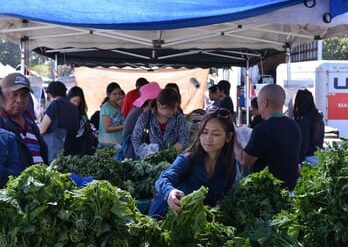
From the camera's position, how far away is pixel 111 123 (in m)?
6.85

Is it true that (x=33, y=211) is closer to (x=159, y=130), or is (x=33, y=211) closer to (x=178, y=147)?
(x=178, y=147)

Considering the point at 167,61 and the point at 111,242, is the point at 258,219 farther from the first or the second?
the point at 167,61

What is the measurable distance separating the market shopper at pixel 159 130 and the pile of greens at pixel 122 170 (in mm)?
621

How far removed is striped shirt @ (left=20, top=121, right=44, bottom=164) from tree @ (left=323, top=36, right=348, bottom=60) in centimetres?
3002

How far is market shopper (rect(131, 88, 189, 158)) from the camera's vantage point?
4.98m

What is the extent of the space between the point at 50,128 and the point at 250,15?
2.70 meters

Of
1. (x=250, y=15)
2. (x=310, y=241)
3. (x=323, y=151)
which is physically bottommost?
(x=310, y=241)

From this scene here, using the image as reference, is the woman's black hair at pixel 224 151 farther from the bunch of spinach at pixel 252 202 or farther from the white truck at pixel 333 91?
the white truck at pixel 333 91

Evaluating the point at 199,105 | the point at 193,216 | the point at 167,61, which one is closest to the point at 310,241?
the point at 193,216

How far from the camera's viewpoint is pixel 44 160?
13.1ft

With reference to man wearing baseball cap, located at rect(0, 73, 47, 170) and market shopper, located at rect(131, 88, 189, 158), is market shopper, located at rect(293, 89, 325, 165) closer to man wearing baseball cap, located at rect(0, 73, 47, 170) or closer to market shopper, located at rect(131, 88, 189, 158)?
market shopper, located at rect(131, 88, 189, 158)

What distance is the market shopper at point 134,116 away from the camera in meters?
5.20

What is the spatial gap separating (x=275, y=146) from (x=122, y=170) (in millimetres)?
1080

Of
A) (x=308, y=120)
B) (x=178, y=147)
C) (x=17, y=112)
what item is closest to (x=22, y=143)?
(x=17, y=112)
